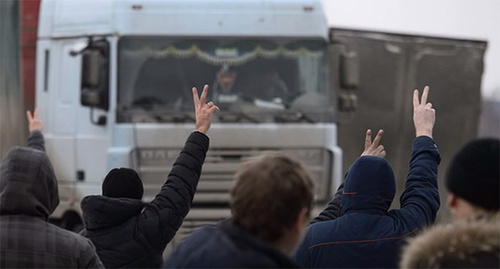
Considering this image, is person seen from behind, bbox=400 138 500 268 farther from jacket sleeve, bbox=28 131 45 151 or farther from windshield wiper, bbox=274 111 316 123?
windshield wiper, bbox=274 111 316 123

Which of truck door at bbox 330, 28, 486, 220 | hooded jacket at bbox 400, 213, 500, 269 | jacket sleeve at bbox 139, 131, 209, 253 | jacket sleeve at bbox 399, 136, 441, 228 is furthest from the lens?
truck door at bbox 330, 28, 486, 220

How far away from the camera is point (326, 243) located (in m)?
4.54

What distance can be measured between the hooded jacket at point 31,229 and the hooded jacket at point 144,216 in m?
0.83

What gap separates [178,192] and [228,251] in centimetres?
200

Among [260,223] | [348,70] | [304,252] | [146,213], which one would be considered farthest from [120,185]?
[348,70]

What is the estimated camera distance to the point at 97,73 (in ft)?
39.2

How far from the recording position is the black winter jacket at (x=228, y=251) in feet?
10.0

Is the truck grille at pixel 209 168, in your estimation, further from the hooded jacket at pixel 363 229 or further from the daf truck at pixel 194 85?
the hooded jacket at pixel 363 229

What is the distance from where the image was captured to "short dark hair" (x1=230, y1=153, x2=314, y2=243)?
3.12m

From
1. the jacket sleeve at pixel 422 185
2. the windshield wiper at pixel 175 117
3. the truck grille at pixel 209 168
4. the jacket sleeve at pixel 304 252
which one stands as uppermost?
the jacket sleeve at pixel 422 185

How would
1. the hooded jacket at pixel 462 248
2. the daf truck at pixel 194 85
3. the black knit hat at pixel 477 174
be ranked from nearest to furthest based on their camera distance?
the hooded jacket at pixel 462 248 → the black knit hat at pixel 477 174 → the daf truck at pixel 194 85

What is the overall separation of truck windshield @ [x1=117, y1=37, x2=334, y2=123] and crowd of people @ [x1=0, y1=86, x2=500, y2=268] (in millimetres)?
6611

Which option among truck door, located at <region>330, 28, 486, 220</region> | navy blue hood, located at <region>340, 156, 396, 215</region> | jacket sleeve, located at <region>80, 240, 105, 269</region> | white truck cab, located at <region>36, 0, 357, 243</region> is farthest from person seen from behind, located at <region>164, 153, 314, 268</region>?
truck door, located at <region>330, 28, 486, 220</region>

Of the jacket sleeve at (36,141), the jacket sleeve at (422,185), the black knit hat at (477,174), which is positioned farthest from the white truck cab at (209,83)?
the black knit hat at (477,174)
